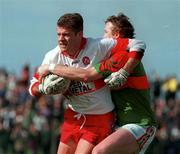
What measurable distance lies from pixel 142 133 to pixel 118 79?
0.78 metres

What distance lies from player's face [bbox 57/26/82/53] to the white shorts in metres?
1.10

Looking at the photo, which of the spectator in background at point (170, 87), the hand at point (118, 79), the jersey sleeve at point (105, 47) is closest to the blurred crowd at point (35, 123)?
the spectator in background at point (170, 87)

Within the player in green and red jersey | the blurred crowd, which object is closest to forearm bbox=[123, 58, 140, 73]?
the player in green and red jersey

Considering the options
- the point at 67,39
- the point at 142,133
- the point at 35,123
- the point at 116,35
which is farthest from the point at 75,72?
the point at 35,123

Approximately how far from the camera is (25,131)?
1814 cm

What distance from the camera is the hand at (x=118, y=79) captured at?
26.3ft

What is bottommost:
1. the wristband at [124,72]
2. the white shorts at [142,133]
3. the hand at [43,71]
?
the white shorts at [142,133]

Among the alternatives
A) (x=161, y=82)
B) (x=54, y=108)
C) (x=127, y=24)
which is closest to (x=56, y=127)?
(x=54, y=108)

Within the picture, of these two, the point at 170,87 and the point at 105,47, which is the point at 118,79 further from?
the point at 170,87

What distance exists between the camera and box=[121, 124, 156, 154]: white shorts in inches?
327

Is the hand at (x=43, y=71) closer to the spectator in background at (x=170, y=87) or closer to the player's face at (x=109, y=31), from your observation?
the player's face at (x=109, y=31)

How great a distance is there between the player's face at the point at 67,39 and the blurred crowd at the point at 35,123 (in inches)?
390

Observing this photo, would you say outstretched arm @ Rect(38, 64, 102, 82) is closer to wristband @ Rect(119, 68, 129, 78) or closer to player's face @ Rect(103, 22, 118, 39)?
wristband @ Rect(119, 68, 129, 78)

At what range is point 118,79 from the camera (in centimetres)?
801
